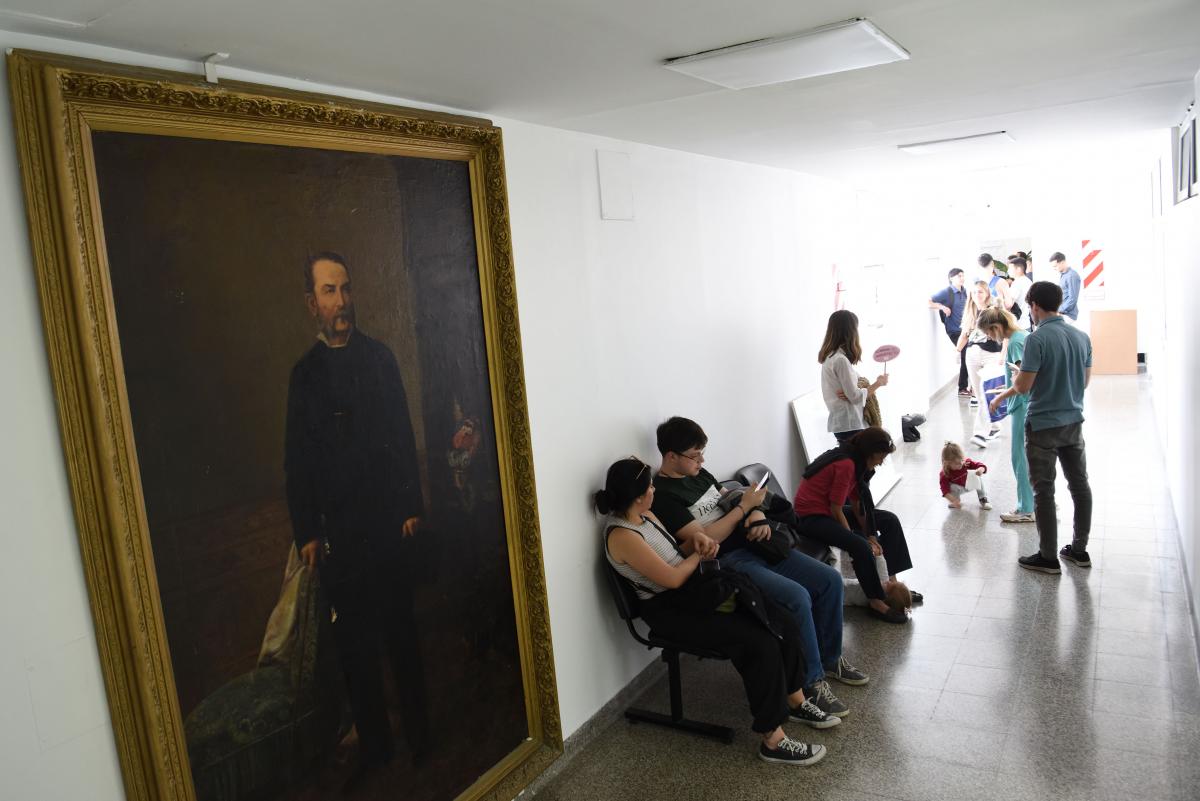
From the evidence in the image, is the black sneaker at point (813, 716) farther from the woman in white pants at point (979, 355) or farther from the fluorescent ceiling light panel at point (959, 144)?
the woman in white pants at point (979, 355)

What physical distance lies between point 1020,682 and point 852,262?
206 inches

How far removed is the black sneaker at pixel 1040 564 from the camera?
18.2 ft

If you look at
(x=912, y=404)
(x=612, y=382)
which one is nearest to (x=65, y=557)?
(x=612, y=382)

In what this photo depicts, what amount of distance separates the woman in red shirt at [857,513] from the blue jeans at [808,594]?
54 cm

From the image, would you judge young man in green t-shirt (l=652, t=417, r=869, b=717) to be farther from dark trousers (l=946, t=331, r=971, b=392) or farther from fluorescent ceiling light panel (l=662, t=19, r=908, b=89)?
dark trousers (l=946, t=331, r=971, b=392)

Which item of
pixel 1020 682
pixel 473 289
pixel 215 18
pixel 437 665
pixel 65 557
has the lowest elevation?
pixel 1020 682

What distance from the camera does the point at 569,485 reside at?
13.0 feet

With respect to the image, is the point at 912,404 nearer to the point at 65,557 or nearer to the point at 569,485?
the point at 569,485

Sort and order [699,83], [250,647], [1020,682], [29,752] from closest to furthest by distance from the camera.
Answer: [29,752] < [250,647] < [699,83] < [1020,682]

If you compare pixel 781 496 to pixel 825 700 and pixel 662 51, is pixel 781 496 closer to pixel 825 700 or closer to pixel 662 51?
pixel 825 700

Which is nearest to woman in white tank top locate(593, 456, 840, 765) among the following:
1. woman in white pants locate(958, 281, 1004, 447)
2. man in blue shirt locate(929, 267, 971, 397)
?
woman in white pants locate(958, 281, 1004, 447)

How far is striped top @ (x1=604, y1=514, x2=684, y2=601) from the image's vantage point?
3.94 m

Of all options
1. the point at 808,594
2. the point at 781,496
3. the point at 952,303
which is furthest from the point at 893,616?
the point at 952,303

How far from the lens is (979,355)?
10516mm
